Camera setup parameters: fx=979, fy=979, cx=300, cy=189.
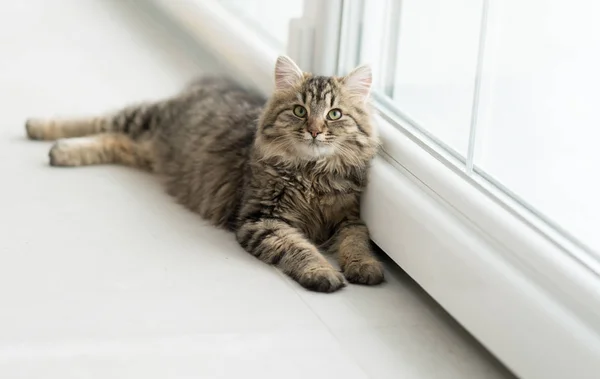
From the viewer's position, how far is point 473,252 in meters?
2.22

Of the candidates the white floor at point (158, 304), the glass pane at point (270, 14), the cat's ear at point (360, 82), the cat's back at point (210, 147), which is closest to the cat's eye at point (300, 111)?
the cat's ear at point (360, 82)

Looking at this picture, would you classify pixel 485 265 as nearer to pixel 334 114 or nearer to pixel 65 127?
pixel 334 114

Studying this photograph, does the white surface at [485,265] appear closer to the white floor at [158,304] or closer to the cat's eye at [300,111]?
the white floor at [158,304]

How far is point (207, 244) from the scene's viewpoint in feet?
8.87

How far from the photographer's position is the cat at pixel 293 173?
2576mm

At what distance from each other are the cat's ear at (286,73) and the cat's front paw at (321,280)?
55 centimetres

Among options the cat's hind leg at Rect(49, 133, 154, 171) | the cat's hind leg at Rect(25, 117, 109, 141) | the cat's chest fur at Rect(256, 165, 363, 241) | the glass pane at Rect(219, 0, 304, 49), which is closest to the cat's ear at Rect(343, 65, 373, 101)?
the cat's chest fur at Rect(256, 165, 363, 241)

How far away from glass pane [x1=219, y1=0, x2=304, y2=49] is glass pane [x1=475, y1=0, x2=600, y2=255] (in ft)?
3.64

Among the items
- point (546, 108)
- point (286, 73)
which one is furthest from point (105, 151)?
point (546, 108)

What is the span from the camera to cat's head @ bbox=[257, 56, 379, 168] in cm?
260

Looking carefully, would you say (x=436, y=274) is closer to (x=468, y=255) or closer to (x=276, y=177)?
(x=468, y=255)

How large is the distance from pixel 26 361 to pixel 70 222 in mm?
735

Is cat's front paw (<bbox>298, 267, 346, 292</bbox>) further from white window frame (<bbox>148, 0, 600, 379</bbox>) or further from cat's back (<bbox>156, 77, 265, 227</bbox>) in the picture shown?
cat's back (<bbox>156, 77, 265, 227</bbox>)

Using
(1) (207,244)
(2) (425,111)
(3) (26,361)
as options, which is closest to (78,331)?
(3) (26,361)
